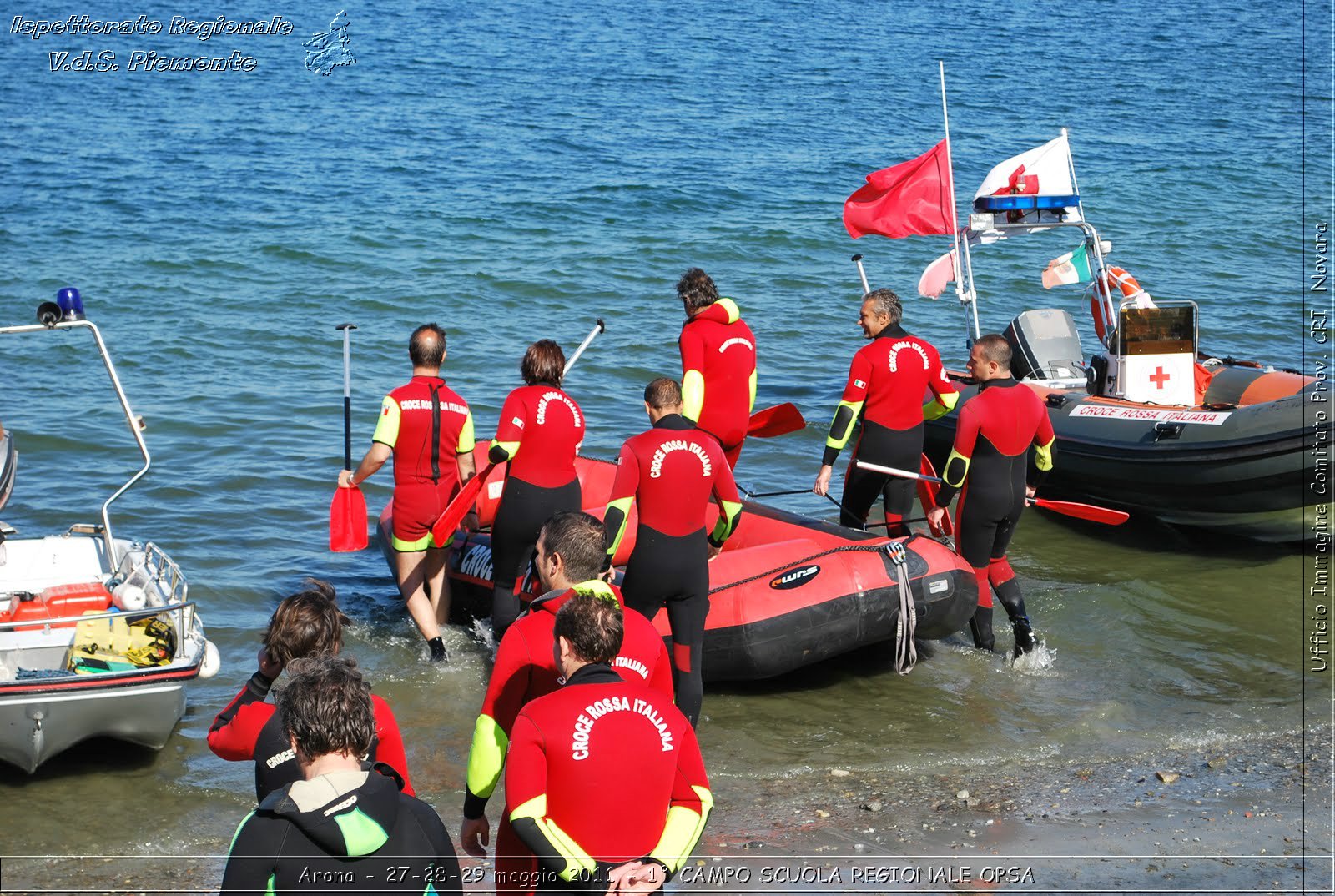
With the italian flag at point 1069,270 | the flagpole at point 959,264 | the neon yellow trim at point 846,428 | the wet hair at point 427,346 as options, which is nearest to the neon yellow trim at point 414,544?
the wet hair at point 427,346

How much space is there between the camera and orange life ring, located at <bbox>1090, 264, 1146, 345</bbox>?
29.6ft

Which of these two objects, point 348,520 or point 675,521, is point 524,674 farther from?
point 348,520

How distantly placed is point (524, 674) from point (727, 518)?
1996mm

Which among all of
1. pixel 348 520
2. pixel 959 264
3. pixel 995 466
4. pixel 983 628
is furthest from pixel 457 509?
pixel 959 264

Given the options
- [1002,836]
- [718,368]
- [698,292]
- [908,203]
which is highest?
[908,203]

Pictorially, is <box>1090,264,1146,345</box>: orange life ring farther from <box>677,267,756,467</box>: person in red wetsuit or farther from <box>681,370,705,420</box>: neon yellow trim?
<box>681,370,705,420</box>: neon yellow trim

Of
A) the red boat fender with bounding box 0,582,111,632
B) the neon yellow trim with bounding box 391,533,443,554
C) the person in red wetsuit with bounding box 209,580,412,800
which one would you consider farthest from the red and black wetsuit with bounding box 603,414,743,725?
the red boat fender with bounding box 0,582,111,632

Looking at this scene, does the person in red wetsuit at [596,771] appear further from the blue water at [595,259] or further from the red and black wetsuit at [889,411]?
the red and black wetsuit at [889,411]

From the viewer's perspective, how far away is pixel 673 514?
484cm

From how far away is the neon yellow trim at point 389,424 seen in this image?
586 centimetres

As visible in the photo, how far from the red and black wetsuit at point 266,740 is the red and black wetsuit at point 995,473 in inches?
145

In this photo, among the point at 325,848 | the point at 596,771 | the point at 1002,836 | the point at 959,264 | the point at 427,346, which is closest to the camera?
the point at 325,848

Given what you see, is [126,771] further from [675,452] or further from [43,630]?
[675,452]

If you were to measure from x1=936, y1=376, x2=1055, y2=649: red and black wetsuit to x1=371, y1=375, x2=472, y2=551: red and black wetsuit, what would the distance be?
2289 millimetres
